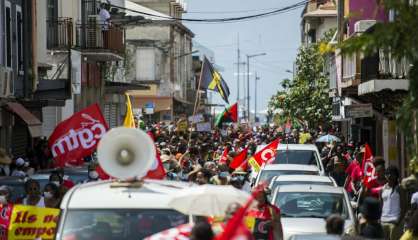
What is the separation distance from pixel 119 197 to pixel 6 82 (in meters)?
18.0

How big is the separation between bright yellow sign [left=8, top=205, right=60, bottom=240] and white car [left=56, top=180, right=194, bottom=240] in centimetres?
253

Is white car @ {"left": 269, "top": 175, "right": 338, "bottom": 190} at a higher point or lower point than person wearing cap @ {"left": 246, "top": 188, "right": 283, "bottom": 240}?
lower

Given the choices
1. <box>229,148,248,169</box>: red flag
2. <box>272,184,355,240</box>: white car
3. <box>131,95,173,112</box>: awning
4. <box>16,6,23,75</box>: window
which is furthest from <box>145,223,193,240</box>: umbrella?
<box>131,95,173,112</box>: awning

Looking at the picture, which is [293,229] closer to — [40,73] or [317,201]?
[317,201]

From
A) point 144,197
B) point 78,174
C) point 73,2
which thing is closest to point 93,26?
point 73,2

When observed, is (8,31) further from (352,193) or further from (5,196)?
(5,196)

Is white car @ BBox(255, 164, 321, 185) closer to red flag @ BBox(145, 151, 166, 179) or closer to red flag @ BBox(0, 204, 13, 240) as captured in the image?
red flag @ BBox(145, 151, 166, 179)

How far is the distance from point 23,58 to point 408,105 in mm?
24446

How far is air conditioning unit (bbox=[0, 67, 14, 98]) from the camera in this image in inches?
1098

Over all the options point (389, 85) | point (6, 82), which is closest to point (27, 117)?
point (6, 82)

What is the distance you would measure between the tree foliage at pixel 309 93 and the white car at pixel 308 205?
38065mm

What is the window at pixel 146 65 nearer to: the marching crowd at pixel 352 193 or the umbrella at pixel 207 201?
the marching crowd at pixel 352 193

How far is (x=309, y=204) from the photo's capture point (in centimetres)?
1761

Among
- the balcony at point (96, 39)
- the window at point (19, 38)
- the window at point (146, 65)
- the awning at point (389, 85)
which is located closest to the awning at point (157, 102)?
the window at point (146, 65)
